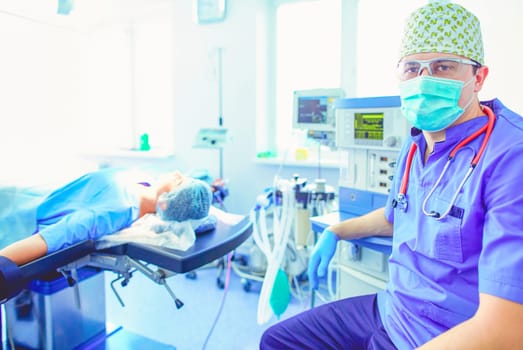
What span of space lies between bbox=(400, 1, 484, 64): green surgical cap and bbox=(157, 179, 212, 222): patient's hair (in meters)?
0.93

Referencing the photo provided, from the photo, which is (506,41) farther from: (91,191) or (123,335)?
(123,335)

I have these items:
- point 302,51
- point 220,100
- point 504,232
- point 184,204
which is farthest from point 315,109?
point 504,232

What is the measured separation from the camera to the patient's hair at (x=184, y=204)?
1.56m

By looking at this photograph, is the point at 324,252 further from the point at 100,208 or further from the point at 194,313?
the point at 194,313

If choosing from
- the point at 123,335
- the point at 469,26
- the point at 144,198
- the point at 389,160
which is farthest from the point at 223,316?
the point at 469,26

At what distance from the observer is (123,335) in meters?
2.06

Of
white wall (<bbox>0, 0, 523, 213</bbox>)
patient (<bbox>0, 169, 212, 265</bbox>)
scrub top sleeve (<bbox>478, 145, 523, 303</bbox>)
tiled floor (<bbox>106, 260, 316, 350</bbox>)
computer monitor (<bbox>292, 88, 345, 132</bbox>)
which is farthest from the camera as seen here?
computer monitor (<bbox>292, 88, 345, 132</bbox>)

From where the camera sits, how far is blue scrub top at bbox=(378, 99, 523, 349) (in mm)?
818

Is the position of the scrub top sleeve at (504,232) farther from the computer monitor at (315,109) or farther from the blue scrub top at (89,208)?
the computer monitor at (315,109)

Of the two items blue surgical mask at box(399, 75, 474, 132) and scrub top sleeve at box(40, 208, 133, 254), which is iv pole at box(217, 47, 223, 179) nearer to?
scrub top sleeve at box(40, 208, 133, 254)

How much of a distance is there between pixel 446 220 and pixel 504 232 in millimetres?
189

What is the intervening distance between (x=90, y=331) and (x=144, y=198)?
29.7 inches

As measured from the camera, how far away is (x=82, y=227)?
1.43 metres

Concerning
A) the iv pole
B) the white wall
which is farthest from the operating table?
the iv pole
